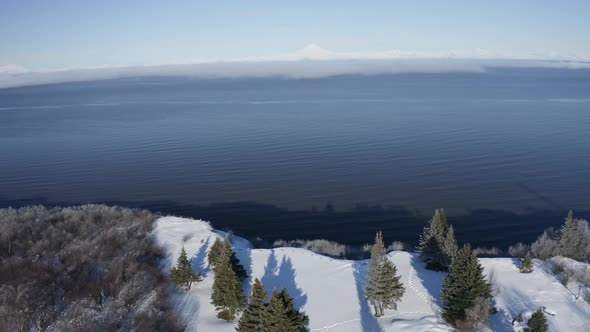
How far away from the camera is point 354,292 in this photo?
27234mm

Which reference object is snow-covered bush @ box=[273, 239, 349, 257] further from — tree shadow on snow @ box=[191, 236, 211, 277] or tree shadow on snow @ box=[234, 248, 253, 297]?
tree shadow on snow @ box=[191, 236, 211, 277]

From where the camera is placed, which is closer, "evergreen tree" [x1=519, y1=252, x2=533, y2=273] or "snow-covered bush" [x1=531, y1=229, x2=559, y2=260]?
"evergreen tree" [x1=519, y1=252, x2=533, y2=273]

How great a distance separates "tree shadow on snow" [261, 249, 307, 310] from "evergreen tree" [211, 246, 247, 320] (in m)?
3.30

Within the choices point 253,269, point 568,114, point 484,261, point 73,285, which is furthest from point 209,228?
point 568,114

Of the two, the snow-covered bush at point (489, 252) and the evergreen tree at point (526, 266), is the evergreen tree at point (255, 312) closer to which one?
the evergreen tree at point (526, 266)

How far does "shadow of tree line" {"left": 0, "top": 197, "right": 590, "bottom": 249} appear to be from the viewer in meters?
40.3

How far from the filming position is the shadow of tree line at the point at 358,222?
132 feet

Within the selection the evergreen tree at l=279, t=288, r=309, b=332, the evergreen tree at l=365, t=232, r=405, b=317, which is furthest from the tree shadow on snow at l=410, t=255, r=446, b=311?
the evergreen tree at l=279, t=288, r=309, b=332

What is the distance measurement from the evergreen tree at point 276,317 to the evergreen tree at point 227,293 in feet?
15.8

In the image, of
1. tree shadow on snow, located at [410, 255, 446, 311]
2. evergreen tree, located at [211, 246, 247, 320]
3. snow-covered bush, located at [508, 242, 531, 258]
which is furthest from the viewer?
snow-covered bush, located at [508, 242, 531, 258]

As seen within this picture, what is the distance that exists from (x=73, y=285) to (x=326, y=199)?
30.2 meters

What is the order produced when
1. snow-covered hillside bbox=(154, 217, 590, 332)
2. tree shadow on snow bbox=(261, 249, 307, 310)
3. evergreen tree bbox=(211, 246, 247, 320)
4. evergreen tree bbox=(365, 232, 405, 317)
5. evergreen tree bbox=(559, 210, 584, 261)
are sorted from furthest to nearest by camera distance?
evergreen tree bbox=(559, 210, 584, 261), tree shadow on snow bbox=(261, 249, 307, 310), evergreen tree bbox=(365, 232, 405, 317), evergreen tree bbox=(211, 246, 247, 320), snow-covered hillside bbox=(154, 217, 590, 332)

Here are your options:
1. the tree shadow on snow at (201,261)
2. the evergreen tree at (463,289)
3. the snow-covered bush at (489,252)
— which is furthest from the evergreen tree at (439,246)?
the tree shadow on snow at (201,261)

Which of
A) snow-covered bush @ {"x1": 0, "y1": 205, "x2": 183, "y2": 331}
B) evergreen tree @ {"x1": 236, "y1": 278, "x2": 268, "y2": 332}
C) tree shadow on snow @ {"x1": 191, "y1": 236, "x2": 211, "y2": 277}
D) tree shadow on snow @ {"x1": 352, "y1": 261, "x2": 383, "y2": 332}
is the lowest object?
tree shadow on snow @ {"x1": 352, "y1": 261, "x2": 383, "y2": 332}
